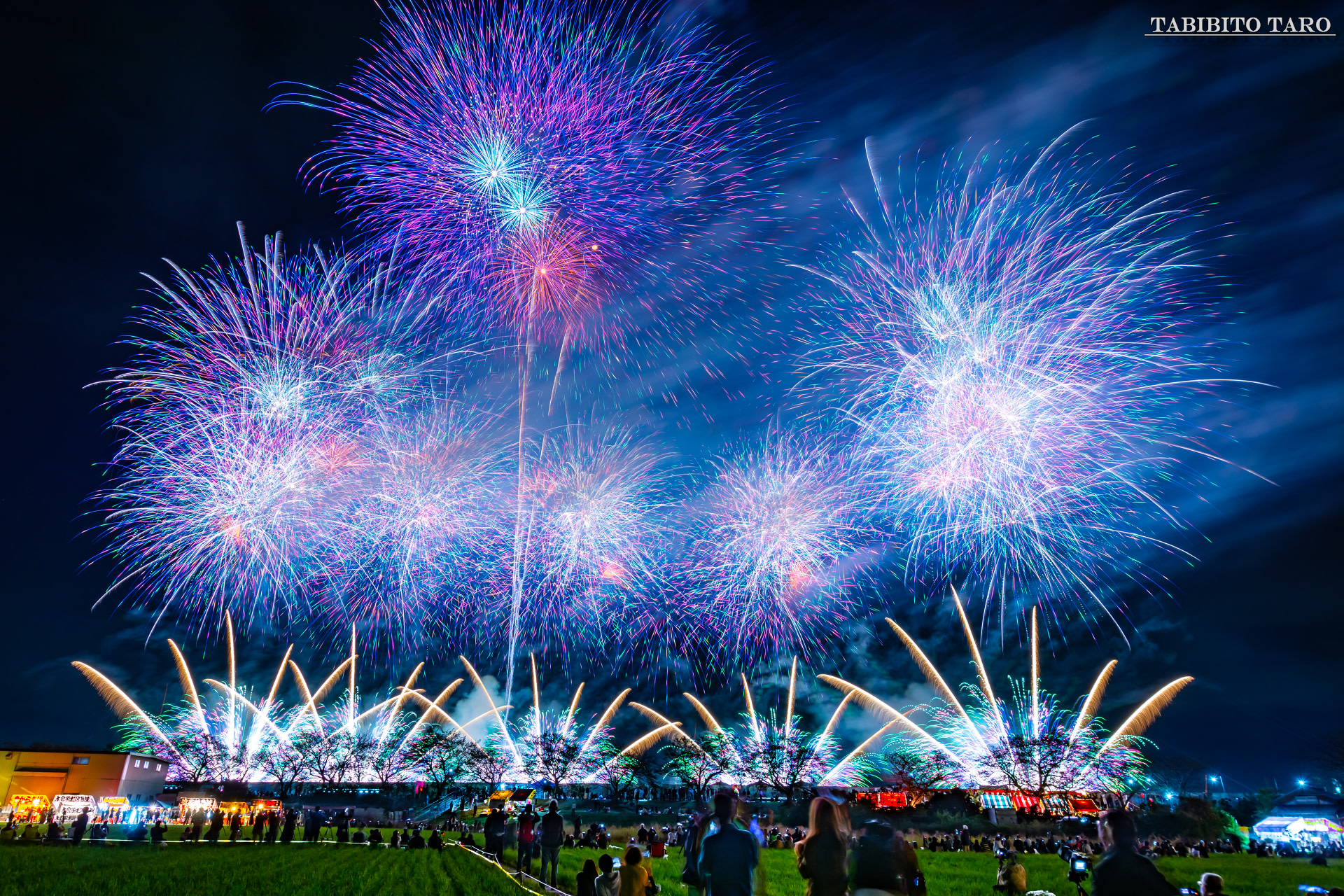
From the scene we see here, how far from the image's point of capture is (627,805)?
265 feet

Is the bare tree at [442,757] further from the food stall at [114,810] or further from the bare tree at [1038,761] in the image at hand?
the bare tree at [1038,761]

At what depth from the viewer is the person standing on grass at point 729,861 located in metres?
6.79

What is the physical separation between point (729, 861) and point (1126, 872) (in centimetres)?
317

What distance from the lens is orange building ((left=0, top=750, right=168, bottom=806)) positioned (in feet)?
209

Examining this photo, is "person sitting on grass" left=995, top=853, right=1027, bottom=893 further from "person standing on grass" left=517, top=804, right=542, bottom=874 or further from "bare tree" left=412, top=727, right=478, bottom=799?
"bare tree" left=412, top=727, right=478, bottom=799

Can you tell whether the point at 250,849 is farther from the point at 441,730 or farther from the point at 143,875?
the point at 441,730

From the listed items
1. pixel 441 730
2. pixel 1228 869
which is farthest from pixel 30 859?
pixel 441 730

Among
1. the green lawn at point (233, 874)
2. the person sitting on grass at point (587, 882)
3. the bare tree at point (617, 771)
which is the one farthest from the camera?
the bare tree at point (617, 771)

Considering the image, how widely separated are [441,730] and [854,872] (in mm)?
112933

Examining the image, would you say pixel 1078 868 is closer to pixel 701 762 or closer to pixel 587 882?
pixel 587 882

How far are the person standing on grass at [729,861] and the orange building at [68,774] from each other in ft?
245

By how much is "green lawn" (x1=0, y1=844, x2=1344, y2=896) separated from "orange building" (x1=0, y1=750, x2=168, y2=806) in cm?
5079

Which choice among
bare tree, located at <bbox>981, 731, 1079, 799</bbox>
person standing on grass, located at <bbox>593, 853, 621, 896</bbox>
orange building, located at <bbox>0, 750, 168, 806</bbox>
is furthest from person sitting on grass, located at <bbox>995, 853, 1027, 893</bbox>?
bare tree, located at <bbox>981, 731, 1079, 799</bbox>

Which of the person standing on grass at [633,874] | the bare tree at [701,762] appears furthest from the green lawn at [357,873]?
the bare tree at [701,762]
